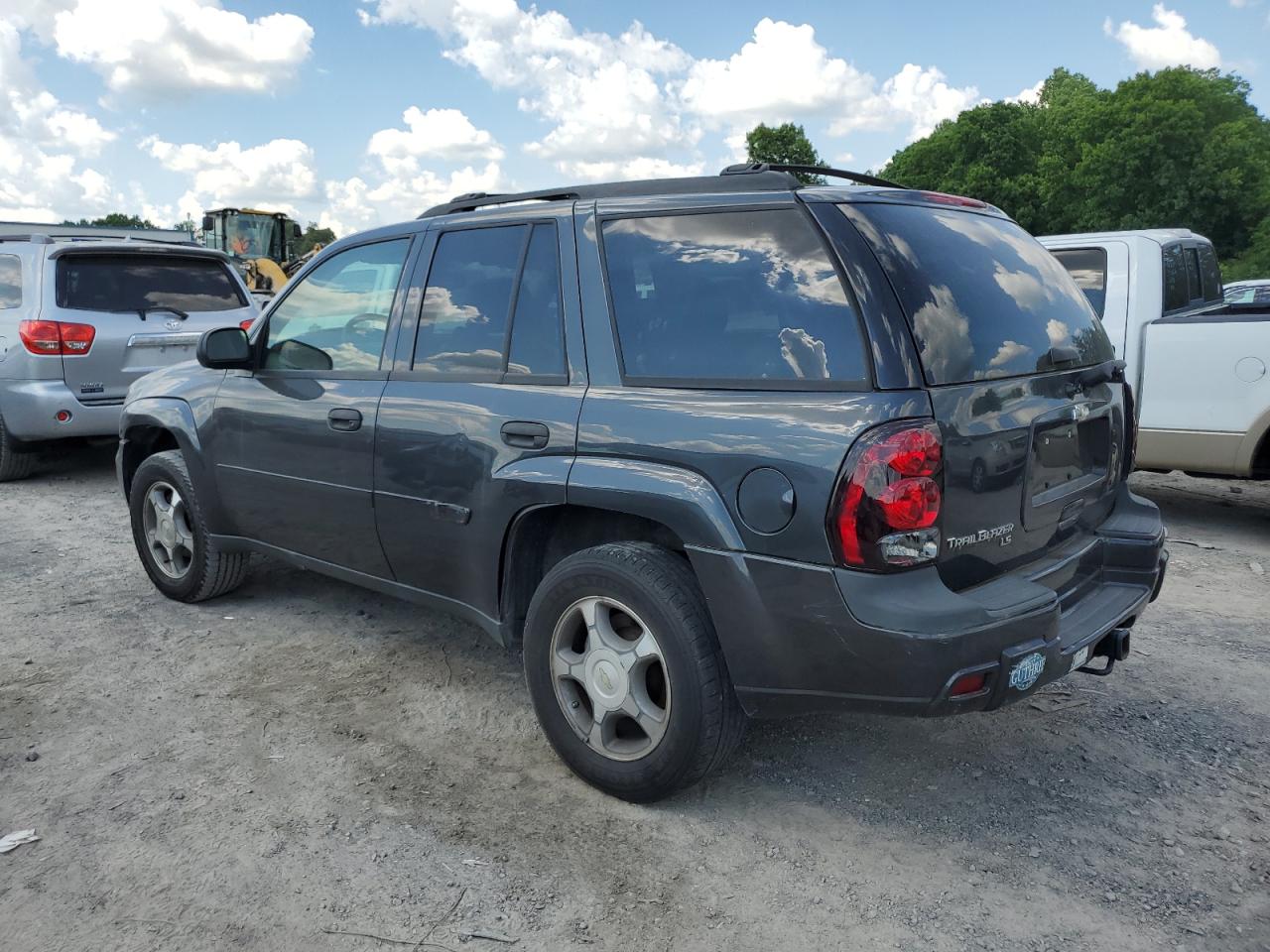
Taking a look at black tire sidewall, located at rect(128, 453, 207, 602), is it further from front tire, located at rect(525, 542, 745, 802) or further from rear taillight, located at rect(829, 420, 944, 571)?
rear taillight, located at rect(829, 420, 944, 571)

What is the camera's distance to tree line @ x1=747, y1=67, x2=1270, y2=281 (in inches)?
1801

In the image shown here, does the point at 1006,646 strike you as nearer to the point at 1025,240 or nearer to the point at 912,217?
the point at 912,217

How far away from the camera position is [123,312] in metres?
7.86

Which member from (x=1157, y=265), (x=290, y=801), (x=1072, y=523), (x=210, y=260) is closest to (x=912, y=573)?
(x=1072, y=523)

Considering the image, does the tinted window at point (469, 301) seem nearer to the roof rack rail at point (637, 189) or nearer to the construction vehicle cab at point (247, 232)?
the roof rack rail at point (637, 189)

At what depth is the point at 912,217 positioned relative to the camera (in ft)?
10.0

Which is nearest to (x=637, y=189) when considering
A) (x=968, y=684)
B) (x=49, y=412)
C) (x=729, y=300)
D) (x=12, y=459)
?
(x=729, y=300)

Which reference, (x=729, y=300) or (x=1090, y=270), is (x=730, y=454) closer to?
(x=729, y=300)

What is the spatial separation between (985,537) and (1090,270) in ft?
15.7

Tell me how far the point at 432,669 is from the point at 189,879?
5.23 ft

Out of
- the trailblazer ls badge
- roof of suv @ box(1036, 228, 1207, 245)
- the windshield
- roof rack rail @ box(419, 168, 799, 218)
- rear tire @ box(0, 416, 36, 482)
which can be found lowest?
rear tire @ box(0, 416, 36, 482)

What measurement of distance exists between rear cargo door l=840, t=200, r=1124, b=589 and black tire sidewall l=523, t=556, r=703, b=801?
787mm

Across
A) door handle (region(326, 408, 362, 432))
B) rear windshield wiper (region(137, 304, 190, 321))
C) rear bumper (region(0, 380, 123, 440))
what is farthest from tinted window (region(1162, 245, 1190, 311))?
rear bumper (region(0, 380, 123, 440))

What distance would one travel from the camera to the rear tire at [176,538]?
4910mm
